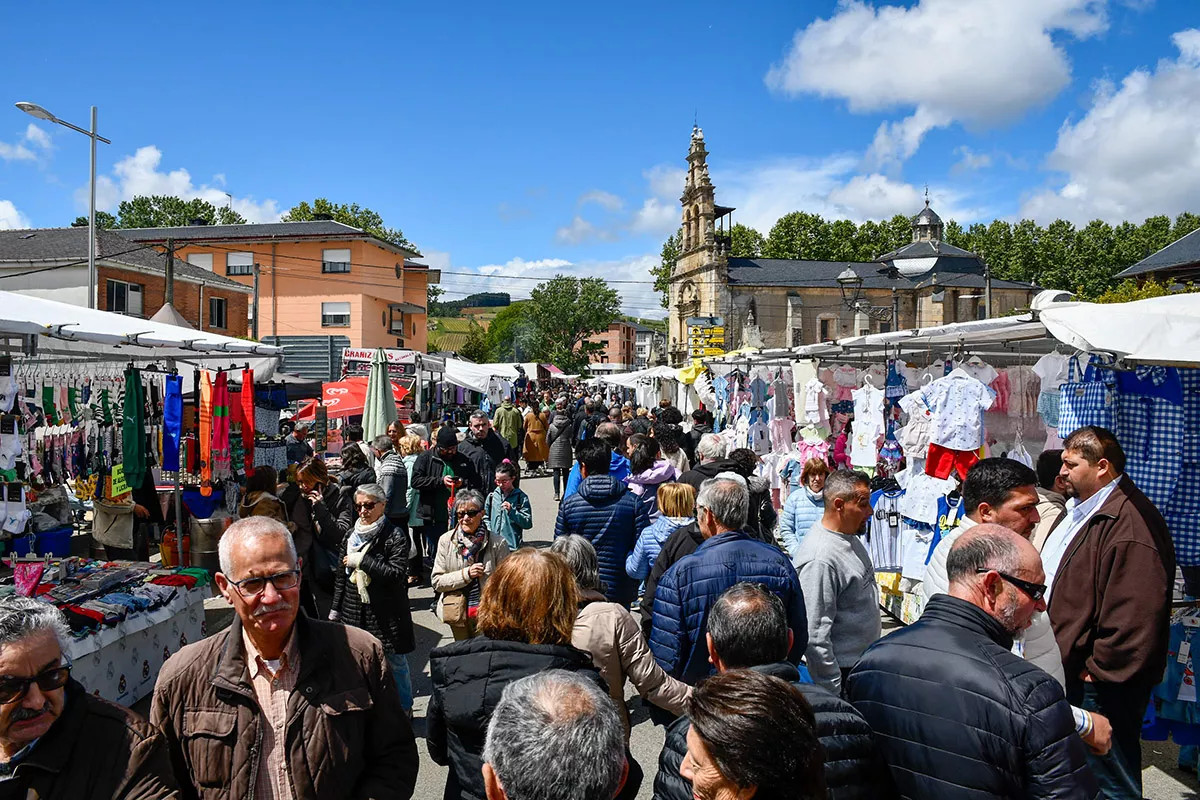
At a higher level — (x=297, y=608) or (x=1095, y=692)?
(x=297, y=608)

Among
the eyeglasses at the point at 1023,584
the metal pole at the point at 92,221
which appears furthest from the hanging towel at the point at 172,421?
the metal pole at the point at 92,221

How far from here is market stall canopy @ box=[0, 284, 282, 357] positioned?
523 cm

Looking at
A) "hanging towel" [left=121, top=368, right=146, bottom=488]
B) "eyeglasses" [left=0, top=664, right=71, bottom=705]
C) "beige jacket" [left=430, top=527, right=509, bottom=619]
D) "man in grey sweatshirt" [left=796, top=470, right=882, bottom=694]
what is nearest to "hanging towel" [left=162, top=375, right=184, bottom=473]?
"hanging towel" [left=121, top=368, right=146, bottom=488]

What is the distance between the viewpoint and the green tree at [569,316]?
67938mm

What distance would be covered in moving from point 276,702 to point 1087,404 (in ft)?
13.8

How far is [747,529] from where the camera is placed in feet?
15.3

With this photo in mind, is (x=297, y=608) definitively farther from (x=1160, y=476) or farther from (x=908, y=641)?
(x=1160, y=476)

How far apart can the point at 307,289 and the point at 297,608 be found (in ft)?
125

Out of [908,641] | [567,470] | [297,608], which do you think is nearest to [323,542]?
[297,608]

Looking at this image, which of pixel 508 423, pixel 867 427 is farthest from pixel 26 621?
pixel 508 423

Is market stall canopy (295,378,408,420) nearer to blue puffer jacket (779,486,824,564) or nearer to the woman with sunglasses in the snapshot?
blue puffer jacket (779,486,824,564)

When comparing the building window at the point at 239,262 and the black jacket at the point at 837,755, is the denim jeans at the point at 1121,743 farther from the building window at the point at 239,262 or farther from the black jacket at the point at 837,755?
the building window at the point at 239,262

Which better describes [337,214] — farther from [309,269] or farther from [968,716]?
[968,716]

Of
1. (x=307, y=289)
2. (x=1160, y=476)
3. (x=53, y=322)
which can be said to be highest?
(x=307, y=289)
